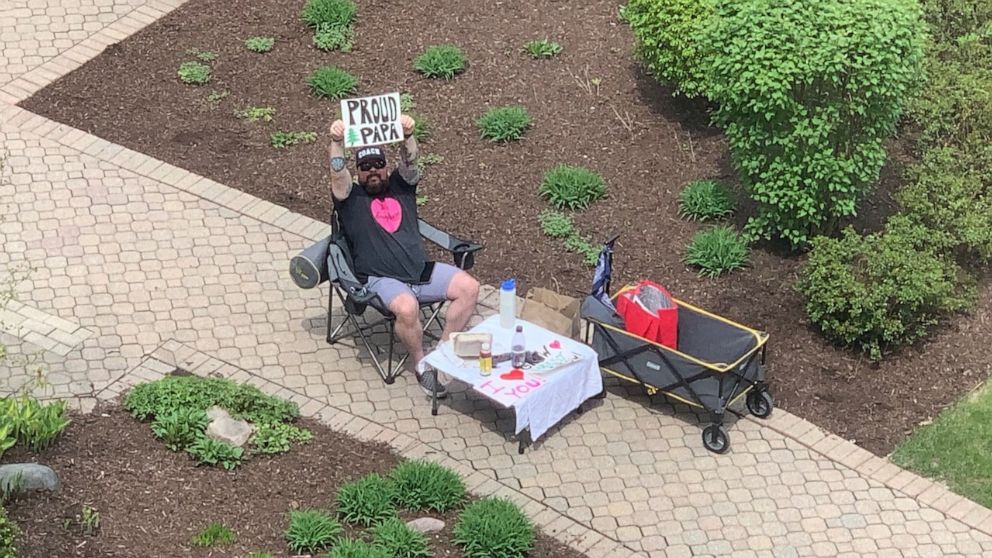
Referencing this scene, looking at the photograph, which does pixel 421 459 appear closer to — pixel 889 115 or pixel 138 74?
pixel 889 115

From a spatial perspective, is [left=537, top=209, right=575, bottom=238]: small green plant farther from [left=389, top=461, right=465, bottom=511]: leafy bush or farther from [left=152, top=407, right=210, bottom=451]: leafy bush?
[left=152, top=407, right=210, bottom=451]: leafy bush

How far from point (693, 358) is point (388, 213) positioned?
2273 millimetres

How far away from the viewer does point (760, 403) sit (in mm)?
10641

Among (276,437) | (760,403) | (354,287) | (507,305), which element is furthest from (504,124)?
(276,437)

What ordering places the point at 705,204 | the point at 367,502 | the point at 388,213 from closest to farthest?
the point at 367,502 → the point at 388,213 → the point at 705,204

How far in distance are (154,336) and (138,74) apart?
3775 millimetres

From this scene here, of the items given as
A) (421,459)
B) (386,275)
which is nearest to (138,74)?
(386,275)

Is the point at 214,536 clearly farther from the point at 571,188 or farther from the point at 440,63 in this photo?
the point at 440,63

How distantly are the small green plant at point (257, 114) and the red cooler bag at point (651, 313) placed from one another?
4.30 metres

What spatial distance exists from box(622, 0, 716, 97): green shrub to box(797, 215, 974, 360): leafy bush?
2453 mm

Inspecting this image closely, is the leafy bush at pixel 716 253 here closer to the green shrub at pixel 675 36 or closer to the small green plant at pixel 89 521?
the green shrub at pixel 675 36

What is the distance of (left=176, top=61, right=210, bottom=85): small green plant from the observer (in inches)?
554

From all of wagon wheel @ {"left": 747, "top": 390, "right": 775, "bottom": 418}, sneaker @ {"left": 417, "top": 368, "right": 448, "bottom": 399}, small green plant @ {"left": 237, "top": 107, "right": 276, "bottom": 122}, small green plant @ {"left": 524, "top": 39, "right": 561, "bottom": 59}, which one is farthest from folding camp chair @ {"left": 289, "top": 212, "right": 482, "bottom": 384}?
small green plant @ {"left": 524, "top": 39, "right": 561, "bottom": 59}

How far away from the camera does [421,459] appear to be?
33.4 feet
